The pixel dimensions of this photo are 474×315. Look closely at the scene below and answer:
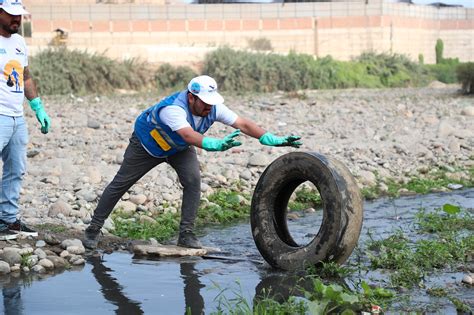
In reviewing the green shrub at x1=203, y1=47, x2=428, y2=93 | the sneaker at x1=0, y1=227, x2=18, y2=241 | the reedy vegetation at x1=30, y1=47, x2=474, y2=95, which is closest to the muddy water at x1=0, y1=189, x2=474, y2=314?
the sneaker at x1=0, y1=227, x2=18, y2=241

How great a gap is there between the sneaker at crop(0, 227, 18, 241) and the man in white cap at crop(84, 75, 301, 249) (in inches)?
28.3

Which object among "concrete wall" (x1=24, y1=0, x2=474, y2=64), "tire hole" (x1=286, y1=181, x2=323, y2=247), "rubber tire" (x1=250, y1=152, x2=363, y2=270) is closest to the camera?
"rubber tire" (x1=250, y1=152, x2=363, y2=270)

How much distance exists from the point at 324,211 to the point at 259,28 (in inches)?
1326

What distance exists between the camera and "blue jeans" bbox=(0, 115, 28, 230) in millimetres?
8030

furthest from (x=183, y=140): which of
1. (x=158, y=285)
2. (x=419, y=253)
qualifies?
(x=419, y=253)

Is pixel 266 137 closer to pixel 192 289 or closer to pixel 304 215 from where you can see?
pixel 192 289

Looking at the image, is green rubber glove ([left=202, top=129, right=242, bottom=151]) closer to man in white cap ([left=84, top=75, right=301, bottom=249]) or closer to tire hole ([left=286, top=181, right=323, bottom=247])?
man in white cap ([left=84, top=75, right=301, bottom=249])

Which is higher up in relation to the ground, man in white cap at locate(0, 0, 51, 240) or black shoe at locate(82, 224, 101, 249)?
man in white cap at locate(0, 0, 51, 240)

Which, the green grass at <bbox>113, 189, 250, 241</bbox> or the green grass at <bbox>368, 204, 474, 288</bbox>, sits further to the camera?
the green grass at <bbox>113, 189, 250, 241</bbox>

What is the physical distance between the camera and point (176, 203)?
11219 mm

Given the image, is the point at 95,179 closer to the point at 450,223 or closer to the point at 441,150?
the point at 450,223

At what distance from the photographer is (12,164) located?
26.7 ft

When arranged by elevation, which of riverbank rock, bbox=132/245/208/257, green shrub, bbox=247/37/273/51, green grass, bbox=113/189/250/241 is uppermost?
green shrub, bbox=247/37/273/51

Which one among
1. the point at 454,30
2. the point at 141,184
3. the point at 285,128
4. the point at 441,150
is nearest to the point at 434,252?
the point at 141,184
